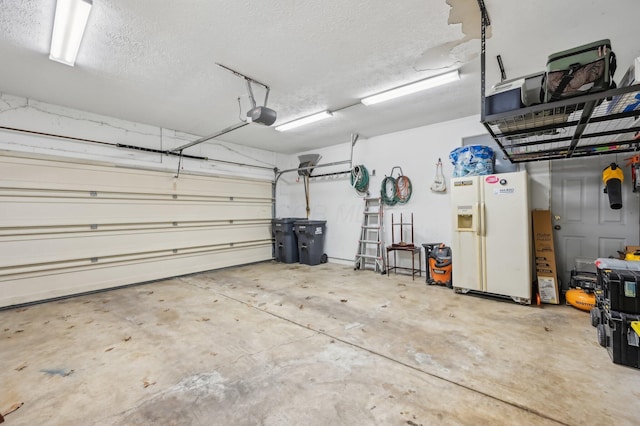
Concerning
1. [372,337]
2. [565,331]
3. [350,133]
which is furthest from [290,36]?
[565,331]

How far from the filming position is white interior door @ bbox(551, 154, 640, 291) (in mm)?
3559

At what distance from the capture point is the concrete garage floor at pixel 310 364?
1.69 m

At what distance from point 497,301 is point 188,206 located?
18.3 feet

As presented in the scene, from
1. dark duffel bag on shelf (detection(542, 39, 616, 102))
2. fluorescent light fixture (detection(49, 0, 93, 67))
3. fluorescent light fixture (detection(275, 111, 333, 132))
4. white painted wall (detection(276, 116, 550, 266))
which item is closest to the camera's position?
dark duffel bag on shelf (detection(542, 39, 616, 102))

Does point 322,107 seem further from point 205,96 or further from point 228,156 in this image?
point 228,156

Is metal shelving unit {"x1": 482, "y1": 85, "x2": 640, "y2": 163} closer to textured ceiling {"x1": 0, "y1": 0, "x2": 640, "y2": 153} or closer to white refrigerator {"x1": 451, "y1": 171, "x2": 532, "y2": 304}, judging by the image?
white refrigerator {"x1": 451, "y1": 171, "x2": 532, "y2": 304}

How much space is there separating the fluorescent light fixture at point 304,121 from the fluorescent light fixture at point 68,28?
2925 mm

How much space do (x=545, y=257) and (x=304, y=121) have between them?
416 cm

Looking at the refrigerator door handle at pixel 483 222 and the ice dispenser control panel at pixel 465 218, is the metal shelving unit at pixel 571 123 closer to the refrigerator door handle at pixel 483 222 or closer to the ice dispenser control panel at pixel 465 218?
the refrigerator door handle at pixel 483 222

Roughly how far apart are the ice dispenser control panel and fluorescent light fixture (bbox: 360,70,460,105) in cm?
176

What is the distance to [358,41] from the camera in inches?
103

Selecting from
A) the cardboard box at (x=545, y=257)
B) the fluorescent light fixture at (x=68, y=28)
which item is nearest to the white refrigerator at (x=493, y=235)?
the cardboard box at (x=545, y=257)

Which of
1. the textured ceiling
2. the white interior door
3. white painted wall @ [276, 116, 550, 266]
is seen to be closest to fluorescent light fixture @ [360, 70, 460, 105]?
the textured ceiling

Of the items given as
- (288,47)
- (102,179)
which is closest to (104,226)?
(102,179)
